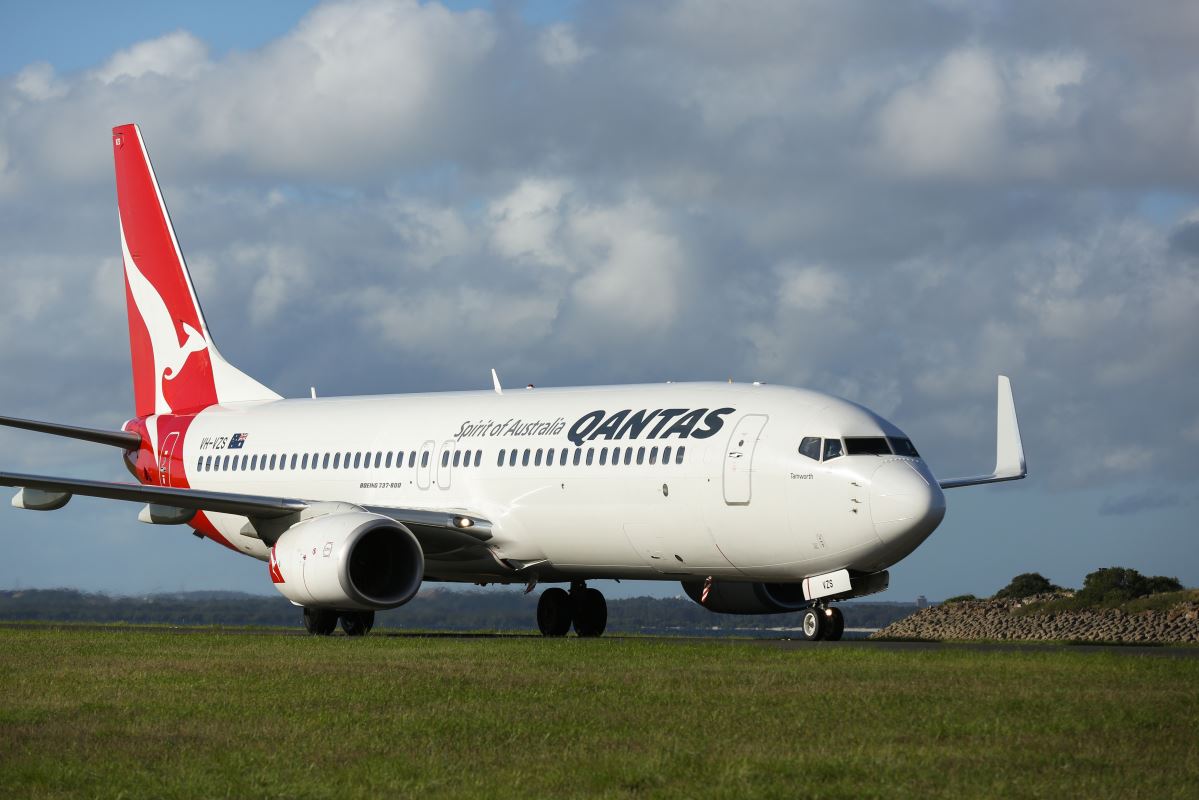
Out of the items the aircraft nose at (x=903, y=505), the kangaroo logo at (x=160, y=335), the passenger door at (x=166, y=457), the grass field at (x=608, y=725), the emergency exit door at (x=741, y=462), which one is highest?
the kangaroo logo at (x=160, y=335)

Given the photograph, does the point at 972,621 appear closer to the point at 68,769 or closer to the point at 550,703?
the point at 550,703

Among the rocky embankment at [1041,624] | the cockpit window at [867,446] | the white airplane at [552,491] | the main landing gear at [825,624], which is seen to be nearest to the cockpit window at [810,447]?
the white airplane at [552,491]

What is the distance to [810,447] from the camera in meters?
23.0

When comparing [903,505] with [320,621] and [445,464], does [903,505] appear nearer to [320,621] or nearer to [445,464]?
[445,464]

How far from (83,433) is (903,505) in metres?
18.2

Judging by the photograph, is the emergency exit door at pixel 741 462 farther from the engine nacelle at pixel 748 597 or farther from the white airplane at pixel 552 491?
the engine nacelle at pixel 748 597

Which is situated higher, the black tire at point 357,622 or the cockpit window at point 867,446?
the cockpit window at point 867,446

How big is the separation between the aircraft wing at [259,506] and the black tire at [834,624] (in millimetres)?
6260

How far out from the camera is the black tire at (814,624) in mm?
23391

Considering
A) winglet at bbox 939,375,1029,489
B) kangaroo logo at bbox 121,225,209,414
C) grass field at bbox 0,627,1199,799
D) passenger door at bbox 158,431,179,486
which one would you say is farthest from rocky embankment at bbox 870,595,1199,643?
kangaroo logo at bbox 121,225,209,414

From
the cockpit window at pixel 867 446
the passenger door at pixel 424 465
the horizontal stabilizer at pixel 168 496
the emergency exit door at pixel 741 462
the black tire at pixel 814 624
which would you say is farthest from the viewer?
the passenger door at pixel 424 465

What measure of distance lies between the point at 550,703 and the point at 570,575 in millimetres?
12548

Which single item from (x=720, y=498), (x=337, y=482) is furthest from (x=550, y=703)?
(x=337, y=482)

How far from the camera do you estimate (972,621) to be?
3750cm
